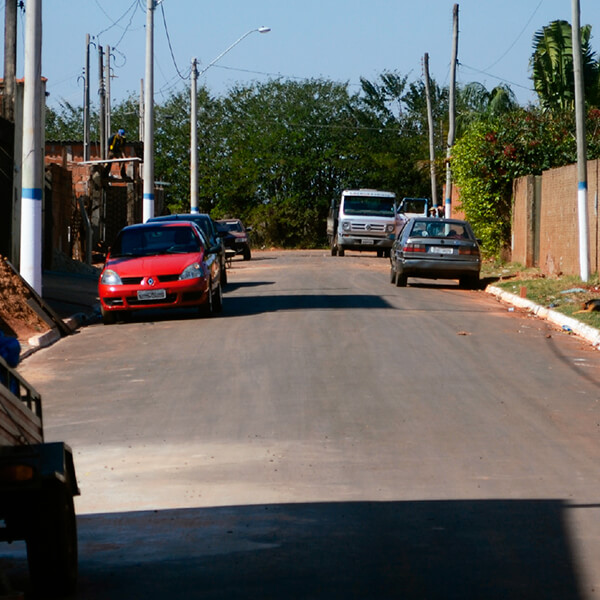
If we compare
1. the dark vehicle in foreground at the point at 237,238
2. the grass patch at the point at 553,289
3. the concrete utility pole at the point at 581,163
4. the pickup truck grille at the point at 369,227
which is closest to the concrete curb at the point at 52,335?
the grass patch at the point at 553,289

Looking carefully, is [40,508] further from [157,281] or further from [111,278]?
[111,278]

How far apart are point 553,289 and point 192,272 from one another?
793 cm

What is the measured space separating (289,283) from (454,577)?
22.3 meters

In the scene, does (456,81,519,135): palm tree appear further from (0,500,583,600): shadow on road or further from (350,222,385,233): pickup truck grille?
(0,500,583,600): shadow on road

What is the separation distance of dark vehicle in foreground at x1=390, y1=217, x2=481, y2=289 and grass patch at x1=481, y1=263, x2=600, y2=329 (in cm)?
96

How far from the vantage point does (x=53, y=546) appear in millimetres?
4980

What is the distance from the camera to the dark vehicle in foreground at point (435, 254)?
26500 millimetres

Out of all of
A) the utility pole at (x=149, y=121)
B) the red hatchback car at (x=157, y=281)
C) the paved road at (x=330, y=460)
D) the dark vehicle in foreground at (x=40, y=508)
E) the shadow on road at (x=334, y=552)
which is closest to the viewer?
the dark vehicle in foreground at (x=40, y=508)

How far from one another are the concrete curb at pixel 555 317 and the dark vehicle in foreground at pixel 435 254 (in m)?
1.04

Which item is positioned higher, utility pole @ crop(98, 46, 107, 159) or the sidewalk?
utility pole @ crop(98, 46, 107, 159)

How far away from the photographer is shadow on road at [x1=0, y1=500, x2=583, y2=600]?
5.25 metres

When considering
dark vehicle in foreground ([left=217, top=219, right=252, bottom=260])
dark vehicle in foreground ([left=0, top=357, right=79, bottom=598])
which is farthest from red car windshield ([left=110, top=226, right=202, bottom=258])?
dark vehicle in foreground ([left=217, top=219, right=252, bottom=260])

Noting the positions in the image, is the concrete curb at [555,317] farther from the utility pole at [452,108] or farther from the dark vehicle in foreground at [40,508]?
the utility pole at [452,108]

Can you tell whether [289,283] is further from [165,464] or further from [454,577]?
[454,577]
